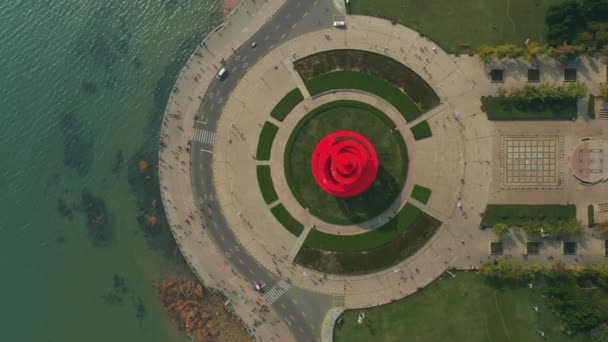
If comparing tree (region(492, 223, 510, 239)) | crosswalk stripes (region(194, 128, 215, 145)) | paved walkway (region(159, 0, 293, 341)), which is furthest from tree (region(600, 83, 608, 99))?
crosswalk stripes (region(194, 128, 215, 145))

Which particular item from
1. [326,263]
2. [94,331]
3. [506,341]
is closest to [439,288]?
[506,341]

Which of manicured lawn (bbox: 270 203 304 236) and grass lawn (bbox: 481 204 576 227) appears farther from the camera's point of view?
manicured lawn (bbox: 270 203 304 236)

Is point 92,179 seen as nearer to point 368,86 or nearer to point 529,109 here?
point 368,86

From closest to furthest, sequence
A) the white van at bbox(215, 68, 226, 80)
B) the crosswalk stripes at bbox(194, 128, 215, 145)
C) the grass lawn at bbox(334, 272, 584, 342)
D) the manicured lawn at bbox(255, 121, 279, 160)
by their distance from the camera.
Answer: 1. the grass lawn at bbox(334, 272, 584, 342)
2. the manicured lawn at bbox(255, 121, 279, 160)
3. the white van at bbox(215, 68, 226, 80)
4. the crosswalk stripes at bbox(194, 128, 215, 145)

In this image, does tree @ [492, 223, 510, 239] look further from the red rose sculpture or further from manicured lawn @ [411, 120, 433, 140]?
the red rose sculpture

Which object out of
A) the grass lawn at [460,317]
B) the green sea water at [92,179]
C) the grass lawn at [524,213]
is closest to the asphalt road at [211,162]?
the grass lawn at [460,317]

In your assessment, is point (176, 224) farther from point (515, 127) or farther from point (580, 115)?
point (580, 115)
